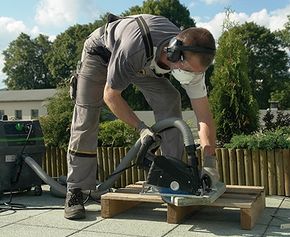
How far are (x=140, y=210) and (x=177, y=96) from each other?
3.69 feet

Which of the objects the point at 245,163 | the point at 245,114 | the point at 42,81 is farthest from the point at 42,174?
the point at 42,81

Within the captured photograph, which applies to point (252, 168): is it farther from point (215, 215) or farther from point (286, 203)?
point (215, 215)

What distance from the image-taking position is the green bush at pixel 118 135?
607 centimetres

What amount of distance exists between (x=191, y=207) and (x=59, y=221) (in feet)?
3.79

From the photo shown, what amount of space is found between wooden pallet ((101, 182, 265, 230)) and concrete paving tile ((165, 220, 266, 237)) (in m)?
0.07

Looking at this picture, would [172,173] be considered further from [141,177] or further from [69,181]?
[141,177]

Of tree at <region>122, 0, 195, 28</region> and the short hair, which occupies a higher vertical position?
tree at <region>122, 0, 195, 28</region>

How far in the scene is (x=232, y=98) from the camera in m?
6.20

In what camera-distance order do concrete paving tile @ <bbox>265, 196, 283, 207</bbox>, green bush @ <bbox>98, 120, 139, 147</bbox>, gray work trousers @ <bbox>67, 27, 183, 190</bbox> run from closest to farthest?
1. gray work trousers @ <bbox>67, 27, 183, 190</bbox>
2. concrete paving tile @ <bbox>265, 196, 283, 207</bbox>
3. green bush @ <bbox>98, 120, 139, 147</bbox>

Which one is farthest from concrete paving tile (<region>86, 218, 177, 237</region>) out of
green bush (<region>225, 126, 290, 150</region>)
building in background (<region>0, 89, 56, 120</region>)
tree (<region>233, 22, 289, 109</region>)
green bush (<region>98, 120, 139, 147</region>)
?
building in background (<region>0, 89, 56, 120</region>)

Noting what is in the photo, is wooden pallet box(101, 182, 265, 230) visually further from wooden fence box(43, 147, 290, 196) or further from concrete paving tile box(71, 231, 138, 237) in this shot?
wooden fence box(43, 147, 290, 196)

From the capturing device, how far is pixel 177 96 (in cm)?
425

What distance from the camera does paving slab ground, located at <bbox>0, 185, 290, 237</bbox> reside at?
142 inches

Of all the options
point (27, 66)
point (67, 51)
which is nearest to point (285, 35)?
point (67, 51)
